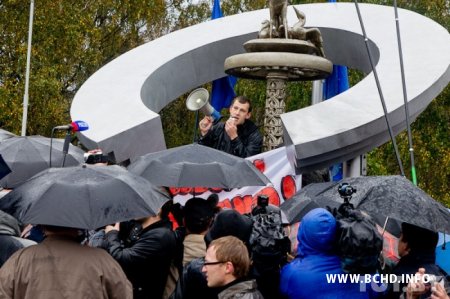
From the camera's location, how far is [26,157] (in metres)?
9.27

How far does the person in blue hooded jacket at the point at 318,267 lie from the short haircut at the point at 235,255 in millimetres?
224

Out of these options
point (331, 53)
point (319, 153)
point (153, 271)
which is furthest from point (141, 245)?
point (331, 53)

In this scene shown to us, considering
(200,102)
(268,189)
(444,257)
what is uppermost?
(200,102)

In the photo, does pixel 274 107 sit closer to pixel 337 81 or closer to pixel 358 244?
pixel 337 81

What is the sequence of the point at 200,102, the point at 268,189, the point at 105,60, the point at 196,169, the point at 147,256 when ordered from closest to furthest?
1. the point at 147,256
2. the point at 196,169
3. the point at 268,189
4. the point at 200,102
5. the point at 105,60

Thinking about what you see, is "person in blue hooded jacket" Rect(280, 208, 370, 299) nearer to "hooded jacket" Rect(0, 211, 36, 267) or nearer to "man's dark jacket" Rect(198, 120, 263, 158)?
"hooded jacket" Rect(0, 211, 36, 267)

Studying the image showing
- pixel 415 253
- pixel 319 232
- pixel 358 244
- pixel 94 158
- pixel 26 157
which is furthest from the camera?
pixel 26 157

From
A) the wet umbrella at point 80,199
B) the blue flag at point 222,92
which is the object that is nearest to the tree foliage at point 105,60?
the blue flag at point 222,92

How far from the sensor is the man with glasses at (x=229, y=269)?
186 inches

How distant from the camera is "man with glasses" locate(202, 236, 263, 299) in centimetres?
472

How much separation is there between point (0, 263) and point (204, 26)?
888 centimetres

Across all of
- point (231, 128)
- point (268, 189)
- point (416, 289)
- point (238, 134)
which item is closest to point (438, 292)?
point (416, 289)

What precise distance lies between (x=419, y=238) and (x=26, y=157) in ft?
16.9

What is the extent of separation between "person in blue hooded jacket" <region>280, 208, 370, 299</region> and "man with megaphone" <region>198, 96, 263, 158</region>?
17.1 feet
